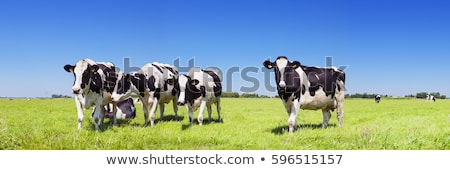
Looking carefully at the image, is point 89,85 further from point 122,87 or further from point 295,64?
point 295,64

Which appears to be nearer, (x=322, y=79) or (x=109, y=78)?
(x=322, y=79)

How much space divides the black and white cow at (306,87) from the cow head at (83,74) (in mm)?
5083

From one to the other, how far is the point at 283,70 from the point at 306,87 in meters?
1.14

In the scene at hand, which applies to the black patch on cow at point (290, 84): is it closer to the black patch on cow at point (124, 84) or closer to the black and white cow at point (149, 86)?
the black and white cow at point (149, 86)

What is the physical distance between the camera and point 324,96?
10547 mm

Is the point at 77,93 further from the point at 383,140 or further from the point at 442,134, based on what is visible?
the point at 442,134

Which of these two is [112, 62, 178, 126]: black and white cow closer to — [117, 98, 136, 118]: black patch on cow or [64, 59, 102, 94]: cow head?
[64, 59, 102, 94]: cow head

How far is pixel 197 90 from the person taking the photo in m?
12.9

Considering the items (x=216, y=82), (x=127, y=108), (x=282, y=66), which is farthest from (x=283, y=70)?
(x=127, y=108)

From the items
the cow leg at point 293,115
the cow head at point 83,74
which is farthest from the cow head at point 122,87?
the cow leg at point 293,115

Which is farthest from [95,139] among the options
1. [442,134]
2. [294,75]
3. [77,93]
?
[442,134]

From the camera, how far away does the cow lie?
10112 millimetres

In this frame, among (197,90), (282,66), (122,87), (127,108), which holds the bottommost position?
(127,108)

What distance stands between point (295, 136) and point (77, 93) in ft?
20.1
